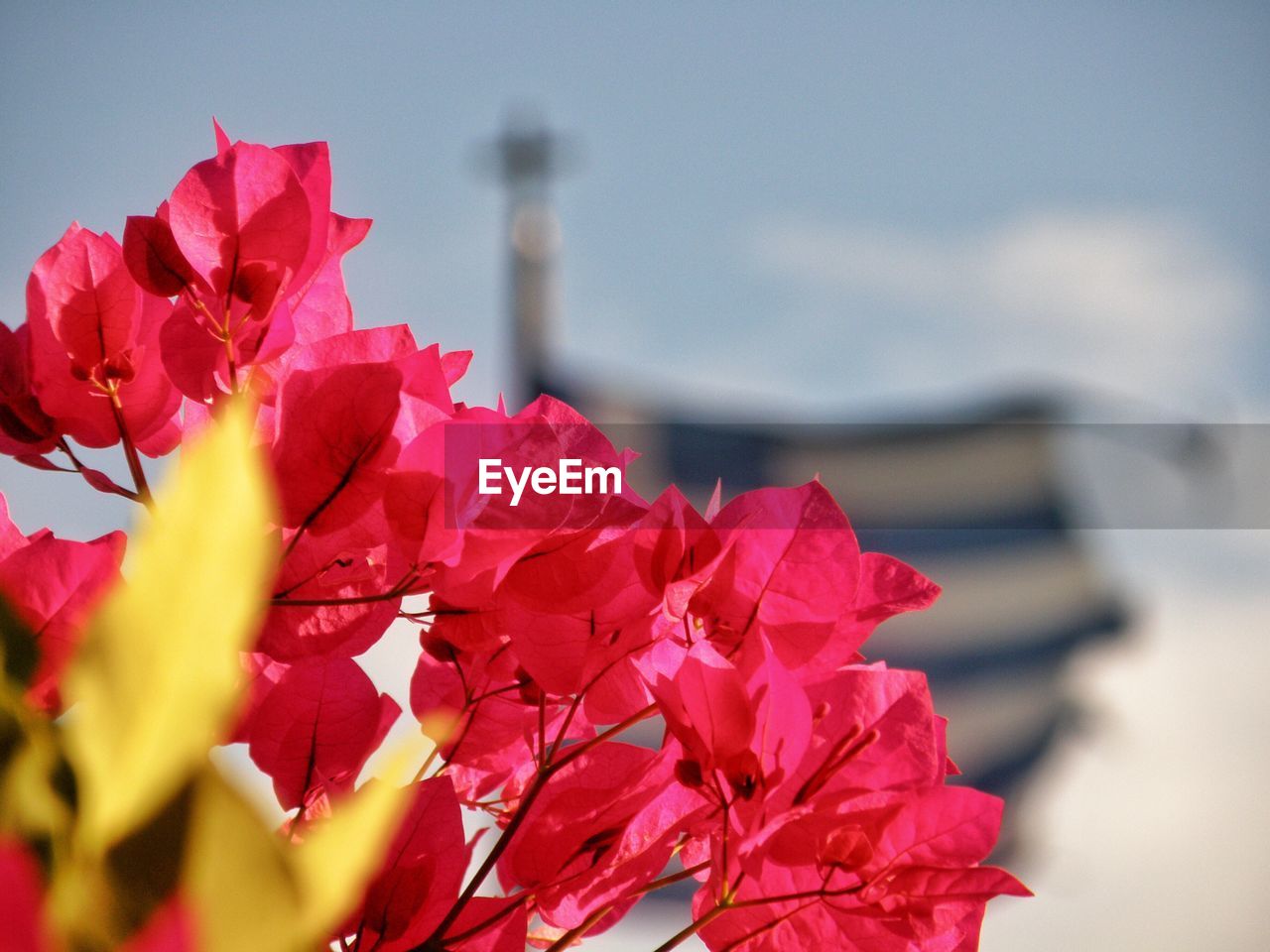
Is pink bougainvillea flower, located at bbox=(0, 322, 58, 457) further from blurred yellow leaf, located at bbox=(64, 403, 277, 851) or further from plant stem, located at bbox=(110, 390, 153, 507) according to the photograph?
blurred yellow leaf, located at bbox=(64, 403, 277, 851)

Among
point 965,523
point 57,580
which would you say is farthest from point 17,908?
point 965,523

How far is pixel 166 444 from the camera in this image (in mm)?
281

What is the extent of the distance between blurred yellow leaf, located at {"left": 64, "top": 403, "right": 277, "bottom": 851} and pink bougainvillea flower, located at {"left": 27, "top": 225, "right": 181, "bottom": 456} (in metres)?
0.19

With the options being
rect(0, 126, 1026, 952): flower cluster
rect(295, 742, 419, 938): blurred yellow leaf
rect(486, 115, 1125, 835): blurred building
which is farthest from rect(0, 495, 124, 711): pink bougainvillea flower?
rect(486, 115, 1125, 835): blurred building

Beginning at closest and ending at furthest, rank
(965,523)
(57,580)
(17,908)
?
(17,908) → (57,580) → (965,523)

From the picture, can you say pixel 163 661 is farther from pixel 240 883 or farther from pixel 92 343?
pixel 92 343

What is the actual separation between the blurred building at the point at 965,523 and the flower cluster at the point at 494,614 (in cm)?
270

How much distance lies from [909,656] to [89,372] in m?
2.86

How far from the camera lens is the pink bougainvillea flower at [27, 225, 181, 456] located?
0.25 m

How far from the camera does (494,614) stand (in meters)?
0.23

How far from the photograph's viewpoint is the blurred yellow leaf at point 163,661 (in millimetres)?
66

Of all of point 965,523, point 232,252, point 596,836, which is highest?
point 232,252

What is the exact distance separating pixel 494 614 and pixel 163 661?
0.16 meters

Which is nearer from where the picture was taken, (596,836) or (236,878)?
(236,878)
